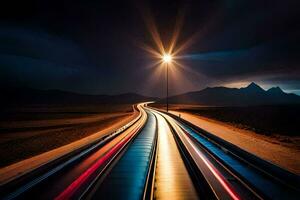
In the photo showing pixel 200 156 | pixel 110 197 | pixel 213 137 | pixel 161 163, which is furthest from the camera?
pixel 213 137

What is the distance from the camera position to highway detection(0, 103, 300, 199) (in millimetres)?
7930

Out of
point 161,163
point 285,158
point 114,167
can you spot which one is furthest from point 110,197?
point 285,158

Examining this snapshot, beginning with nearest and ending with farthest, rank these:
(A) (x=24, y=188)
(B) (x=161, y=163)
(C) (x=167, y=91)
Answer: (A) (x=24, y=188) → (B) (x=161, y=163) → (C) (x=167, y=91)

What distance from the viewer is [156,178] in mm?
9906

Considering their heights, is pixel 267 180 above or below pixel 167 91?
below

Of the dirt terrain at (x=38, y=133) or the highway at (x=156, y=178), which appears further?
the dirt terrain at (x=38, y=133)

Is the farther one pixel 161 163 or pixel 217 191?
pixel 161 163

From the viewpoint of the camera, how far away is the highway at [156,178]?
7.93 m

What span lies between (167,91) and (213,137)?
41.2 metres

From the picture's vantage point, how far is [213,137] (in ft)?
63.3

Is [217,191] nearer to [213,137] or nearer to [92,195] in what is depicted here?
[92,195]

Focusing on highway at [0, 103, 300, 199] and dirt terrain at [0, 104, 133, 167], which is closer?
highway at [0, 103, 300, 199]

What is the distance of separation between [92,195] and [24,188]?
7.99ft

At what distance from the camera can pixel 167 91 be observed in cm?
6012
